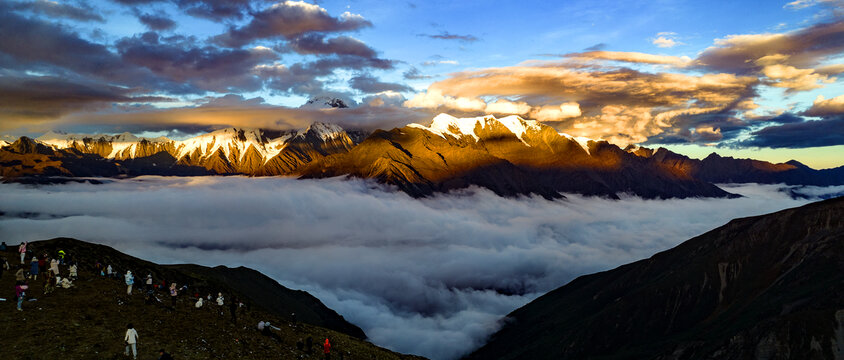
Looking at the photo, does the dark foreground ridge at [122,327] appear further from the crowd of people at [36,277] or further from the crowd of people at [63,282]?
the crowd of people at [36,277]

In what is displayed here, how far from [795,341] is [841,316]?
583 inches

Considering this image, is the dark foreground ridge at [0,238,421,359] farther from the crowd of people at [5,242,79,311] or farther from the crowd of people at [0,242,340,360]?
the crowd of people at [5,242,79,311]

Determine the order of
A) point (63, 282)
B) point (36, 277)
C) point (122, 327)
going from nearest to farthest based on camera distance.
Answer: point (122, 327), point (63, 282), point (36, 277)

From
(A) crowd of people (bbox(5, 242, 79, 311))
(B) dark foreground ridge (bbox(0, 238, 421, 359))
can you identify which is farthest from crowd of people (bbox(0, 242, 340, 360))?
(B) dark foreground ridge (bbox(0, 238, 421, 359))

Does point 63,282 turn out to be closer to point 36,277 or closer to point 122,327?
point 36,277

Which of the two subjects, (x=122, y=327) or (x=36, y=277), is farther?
(x=36, y=277)

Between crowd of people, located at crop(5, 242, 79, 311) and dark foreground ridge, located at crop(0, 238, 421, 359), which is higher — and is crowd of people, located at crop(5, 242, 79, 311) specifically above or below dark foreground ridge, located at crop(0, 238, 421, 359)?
above

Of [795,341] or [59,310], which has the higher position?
[59,310]

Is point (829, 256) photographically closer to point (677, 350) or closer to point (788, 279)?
point (788, 279)

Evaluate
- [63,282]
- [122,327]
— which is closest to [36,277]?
[63,282]

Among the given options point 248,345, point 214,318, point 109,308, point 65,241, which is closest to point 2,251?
point 65,241

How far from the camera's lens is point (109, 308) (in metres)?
62.2

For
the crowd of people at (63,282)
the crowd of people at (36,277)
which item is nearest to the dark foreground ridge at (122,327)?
the crowd of people at (63,282)

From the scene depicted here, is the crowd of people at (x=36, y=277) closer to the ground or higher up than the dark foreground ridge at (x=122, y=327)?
higher up
